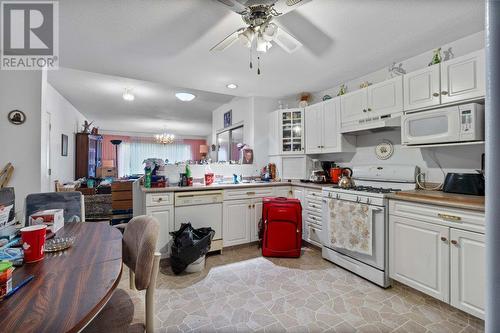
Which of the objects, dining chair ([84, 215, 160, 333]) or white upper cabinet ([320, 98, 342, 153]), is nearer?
dining chair ([84, 215, 160, 333])

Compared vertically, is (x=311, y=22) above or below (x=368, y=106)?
above

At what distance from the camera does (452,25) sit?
1.97m

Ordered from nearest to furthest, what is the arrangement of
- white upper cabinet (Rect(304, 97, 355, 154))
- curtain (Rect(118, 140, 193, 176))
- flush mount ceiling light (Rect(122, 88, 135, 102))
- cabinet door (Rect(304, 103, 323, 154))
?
1. white upper cabinet (Rect(304, 97, 355, 154))
2. cabinet door (Rect(304, 103, 323, 154))
3. flush mount ceiling light (Rect(122, 88, 135, 102))
4. curtain (Rect(118, 140, 193, 176))

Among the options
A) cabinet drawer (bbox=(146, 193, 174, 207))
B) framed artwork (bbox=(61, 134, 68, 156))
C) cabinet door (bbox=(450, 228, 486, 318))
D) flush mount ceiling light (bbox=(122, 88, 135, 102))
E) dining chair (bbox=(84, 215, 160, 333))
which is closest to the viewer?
dining chair (bbox=(84, 215, 160, 333))

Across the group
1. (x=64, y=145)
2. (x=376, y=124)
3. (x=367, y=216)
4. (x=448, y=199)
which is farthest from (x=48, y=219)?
(x=64, y=145)

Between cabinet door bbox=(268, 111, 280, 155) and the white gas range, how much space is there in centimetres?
125

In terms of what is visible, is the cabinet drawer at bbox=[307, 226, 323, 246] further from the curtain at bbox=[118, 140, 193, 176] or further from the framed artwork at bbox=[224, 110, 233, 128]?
the curtain at bbox=[118, 140, 193, 176]

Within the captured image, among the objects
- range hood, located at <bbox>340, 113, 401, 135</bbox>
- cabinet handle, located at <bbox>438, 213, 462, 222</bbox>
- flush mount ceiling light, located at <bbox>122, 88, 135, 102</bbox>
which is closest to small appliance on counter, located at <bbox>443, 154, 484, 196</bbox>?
cabinet handle, located at <bbox>438, 213, 462, 222</bbox>

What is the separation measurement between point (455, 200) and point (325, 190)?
1.20 meters

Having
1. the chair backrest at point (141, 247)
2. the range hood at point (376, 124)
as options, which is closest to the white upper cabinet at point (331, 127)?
the range hood at point (376, 124)

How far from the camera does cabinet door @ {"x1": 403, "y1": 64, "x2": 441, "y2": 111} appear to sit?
2095 mm

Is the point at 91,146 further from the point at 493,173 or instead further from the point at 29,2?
the point at 493,173

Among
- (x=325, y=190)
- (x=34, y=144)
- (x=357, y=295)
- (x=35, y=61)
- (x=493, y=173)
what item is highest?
(x=35, y=61)

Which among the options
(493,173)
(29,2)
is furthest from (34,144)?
(493,173)
